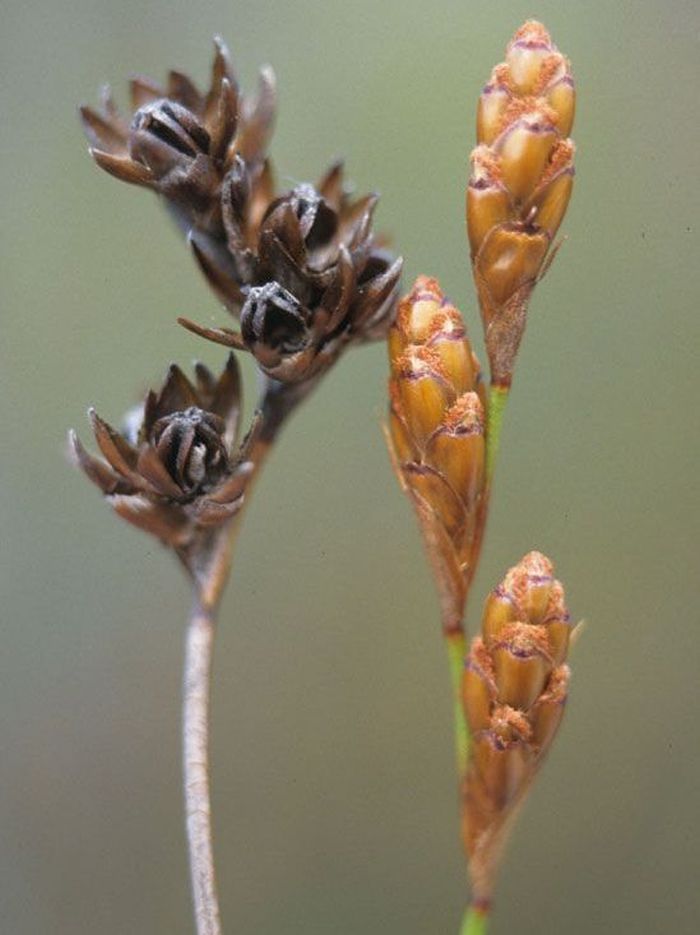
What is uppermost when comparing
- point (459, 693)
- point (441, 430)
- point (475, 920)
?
point (441, 430)

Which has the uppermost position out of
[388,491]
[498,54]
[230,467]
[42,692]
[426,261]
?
[498,54]

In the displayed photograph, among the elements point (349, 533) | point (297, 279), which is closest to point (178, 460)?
point (297, 279)

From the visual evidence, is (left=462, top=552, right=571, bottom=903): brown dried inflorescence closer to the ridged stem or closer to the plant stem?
the ridged stem

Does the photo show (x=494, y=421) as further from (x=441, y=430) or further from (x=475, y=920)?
(x=475, y=920)

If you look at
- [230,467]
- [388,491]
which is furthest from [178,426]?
[388,491]

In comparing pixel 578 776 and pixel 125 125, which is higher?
pixel 125 125

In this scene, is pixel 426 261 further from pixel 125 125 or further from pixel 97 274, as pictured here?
pixel 125 125

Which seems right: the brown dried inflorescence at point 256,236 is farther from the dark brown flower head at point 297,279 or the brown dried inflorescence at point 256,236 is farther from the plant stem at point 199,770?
the plant stem at point 199,770
